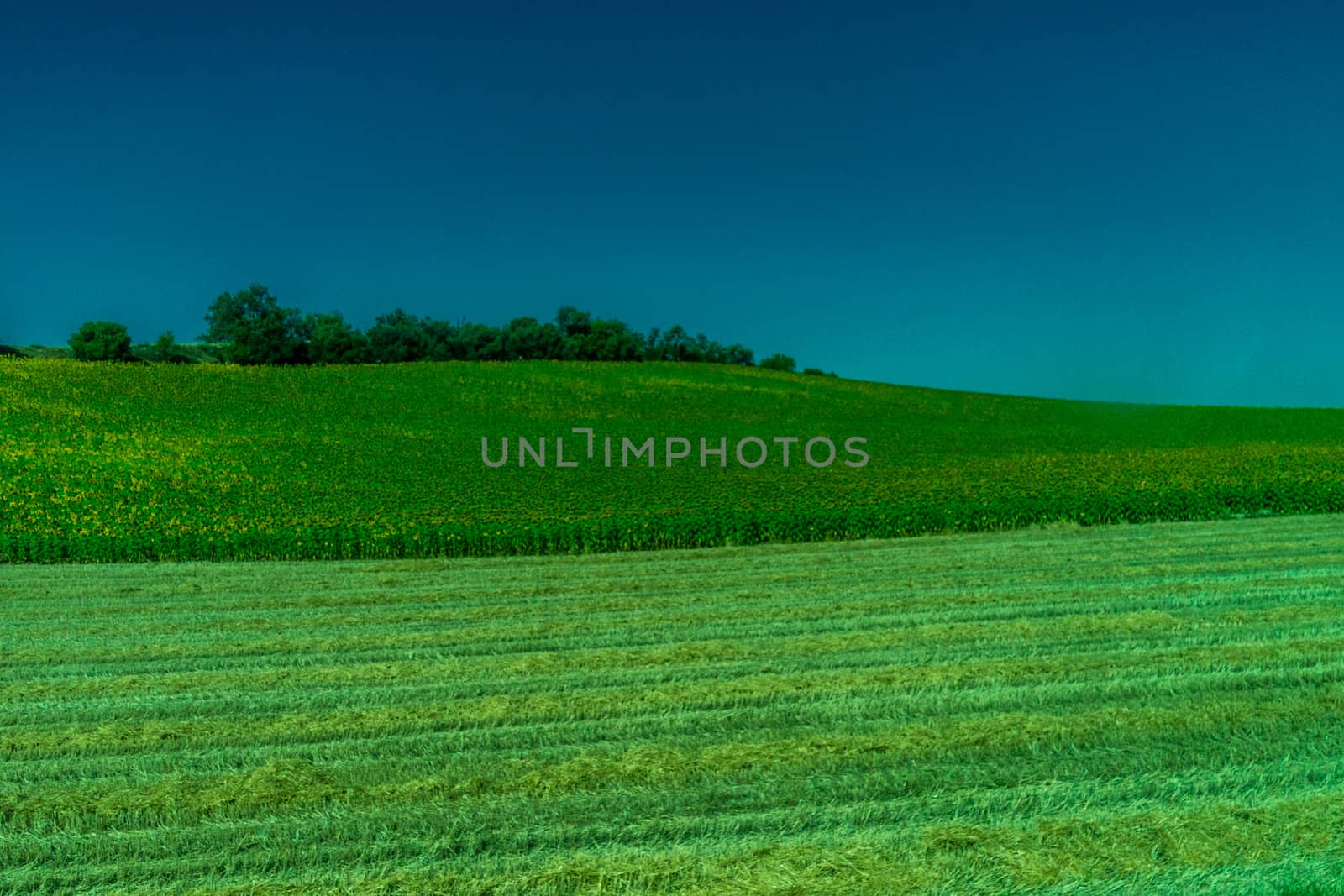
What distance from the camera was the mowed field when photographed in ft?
20.4

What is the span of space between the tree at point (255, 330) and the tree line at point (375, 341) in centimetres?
5

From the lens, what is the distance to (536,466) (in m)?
33.5

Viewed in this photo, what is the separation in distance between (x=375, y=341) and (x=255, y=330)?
28.9ft

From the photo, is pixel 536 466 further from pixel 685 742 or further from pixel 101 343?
pixel 101 343

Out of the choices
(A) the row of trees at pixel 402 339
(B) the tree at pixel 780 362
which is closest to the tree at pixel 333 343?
(A) the row of trees at pixel 402 339

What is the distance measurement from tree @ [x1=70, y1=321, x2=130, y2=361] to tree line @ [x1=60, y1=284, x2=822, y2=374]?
5 cm

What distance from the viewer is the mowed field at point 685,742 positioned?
623 cm

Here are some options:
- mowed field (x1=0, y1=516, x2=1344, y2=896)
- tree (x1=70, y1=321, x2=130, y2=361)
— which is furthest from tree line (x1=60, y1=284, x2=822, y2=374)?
mowed field (x1=0, y1=516, x2=1344, y2=896)

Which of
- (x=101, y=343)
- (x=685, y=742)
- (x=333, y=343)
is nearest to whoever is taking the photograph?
(x=685, y=742)

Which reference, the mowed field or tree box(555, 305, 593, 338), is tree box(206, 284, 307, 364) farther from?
the mowed field

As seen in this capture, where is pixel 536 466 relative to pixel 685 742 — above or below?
above

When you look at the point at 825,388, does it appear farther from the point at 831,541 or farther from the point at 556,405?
the point at 831,541

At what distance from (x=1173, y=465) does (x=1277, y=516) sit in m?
6.24

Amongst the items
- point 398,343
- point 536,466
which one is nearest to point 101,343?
point 398,343
